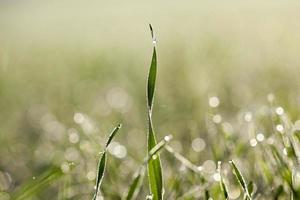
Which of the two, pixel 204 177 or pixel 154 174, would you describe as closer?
pixel 154 174

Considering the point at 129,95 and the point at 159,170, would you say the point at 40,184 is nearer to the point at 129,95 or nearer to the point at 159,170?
the point at 159,170

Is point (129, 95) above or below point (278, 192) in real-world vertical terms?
below

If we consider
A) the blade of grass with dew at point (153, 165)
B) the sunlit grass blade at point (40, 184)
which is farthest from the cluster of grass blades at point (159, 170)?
the sunlit grass blade at point (40, 184)

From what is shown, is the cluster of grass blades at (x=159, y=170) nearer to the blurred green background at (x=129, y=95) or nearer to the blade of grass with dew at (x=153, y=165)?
the blade of grass with dew at (x=153, y=165)

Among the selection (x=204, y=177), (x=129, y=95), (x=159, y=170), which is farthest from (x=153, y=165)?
(x=129, y=95)

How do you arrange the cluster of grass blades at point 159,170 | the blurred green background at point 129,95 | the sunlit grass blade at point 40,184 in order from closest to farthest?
1. the cluster of grass blades at point 159,170
2. the sunlit grass blade at point 40,184
3. the blurred green background at point 129,95

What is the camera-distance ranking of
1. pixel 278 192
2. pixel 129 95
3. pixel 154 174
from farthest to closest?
pixel 129 95
pixel 278 192
pixel 154 174

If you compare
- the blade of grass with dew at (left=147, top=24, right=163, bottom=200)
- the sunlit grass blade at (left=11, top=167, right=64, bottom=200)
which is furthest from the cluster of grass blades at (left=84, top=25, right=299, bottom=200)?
the sunlit grass blade at (left=11, top=167, right=64, bottom=200)

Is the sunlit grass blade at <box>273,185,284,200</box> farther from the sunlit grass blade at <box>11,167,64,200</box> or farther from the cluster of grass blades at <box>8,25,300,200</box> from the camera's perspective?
the sunlit grass blade at <box>11,167,64,200</box>

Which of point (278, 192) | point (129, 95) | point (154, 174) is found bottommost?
point (129, 95)
